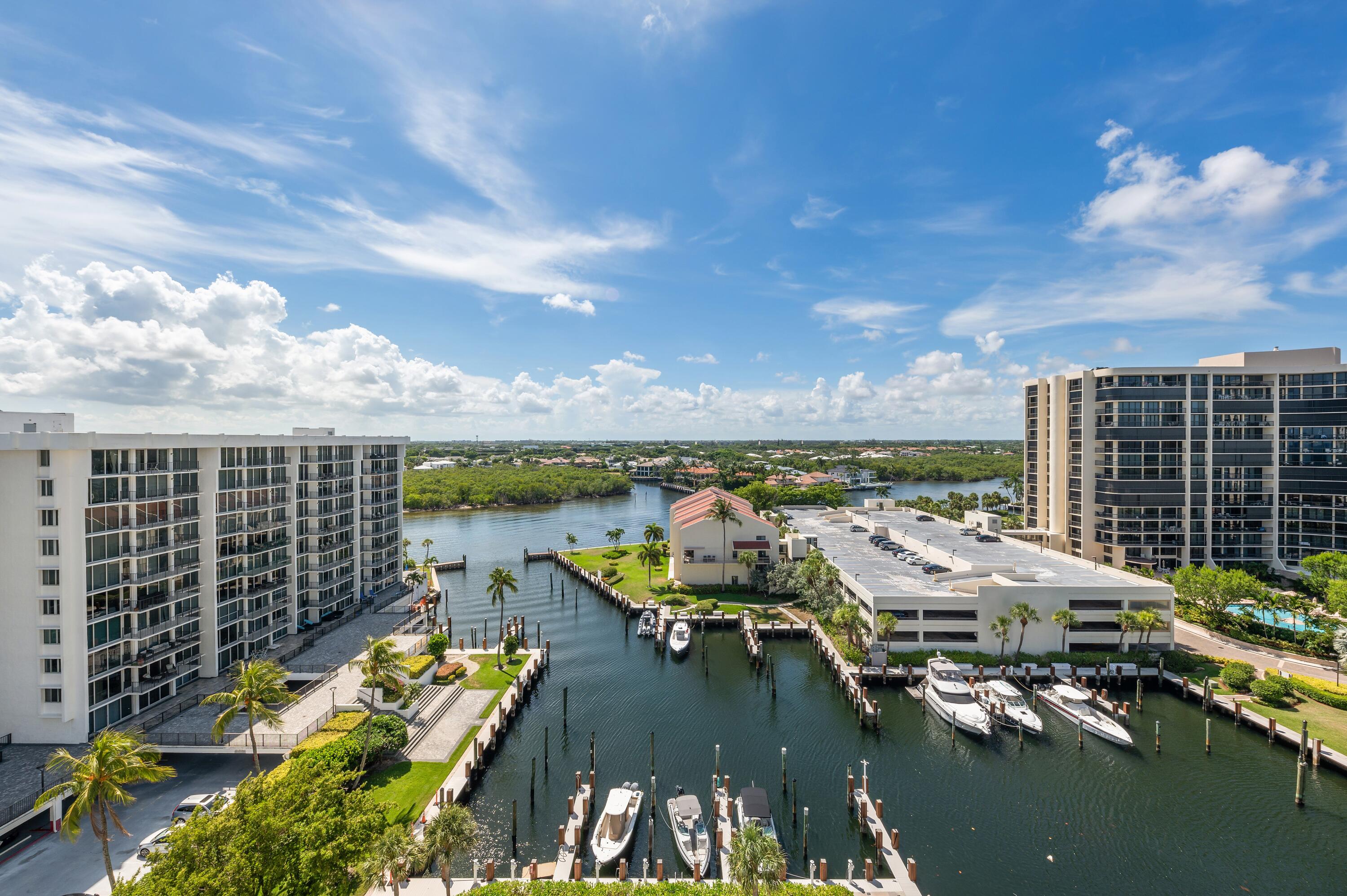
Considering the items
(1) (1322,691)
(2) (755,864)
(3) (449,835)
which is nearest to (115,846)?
(3) (449,835)

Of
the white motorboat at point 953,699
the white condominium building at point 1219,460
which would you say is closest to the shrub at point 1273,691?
the white motorboat at point 953,699

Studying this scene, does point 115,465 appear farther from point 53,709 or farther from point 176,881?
point 176,881

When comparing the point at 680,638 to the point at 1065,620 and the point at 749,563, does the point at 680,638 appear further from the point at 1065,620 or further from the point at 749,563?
the point at 1065,620

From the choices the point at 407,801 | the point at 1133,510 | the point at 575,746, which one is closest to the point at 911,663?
the point at 575,746

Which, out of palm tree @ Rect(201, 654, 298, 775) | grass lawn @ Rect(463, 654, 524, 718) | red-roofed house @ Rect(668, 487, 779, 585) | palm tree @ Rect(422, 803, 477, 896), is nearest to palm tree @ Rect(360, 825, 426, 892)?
palm tree @ Rect(422, 803, 477, 896)

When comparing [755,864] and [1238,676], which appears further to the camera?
[1238,676]

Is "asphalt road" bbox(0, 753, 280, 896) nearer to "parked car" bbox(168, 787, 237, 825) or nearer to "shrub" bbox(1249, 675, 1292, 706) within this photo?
"parked car" bbox(168, 787, 237, 825)
